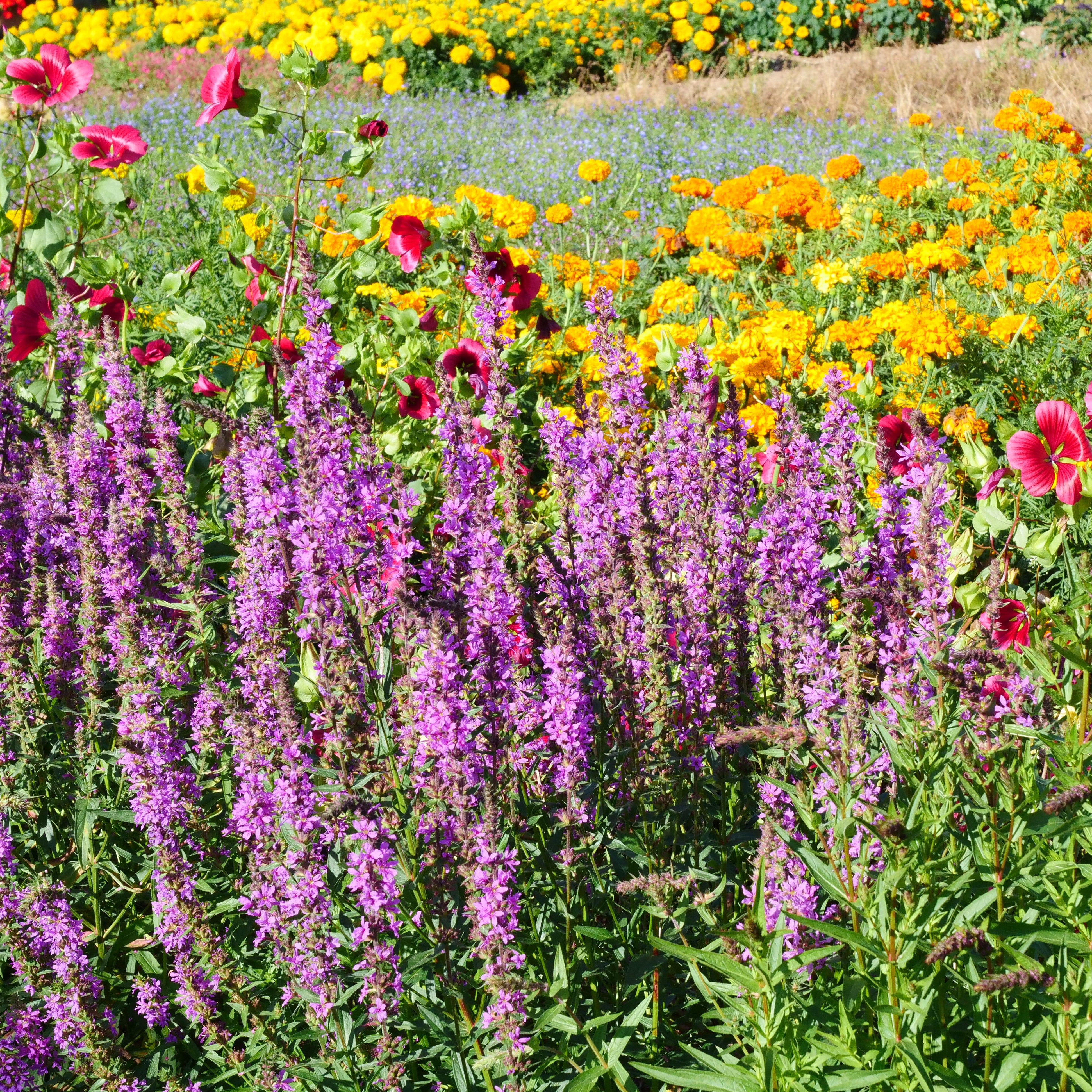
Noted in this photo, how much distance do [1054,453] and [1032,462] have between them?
66 mm

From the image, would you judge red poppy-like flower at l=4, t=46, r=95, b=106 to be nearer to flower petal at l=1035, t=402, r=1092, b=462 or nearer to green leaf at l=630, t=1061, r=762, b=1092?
flower petal at l=1035, t=402, r=1092, b=462

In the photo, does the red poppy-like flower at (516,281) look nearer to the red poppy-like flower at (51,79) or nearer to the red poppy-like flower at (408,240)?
the red poppy-like flower at (408,240)

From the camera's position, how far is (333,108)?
1162 cm

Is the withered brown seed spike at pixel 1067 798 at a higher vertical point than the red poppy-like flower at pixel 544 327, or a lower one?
lower

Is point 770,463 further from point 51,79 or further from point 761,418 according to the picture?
point 51,79

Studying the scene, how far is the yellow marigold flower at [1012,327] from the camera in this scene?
164 inches

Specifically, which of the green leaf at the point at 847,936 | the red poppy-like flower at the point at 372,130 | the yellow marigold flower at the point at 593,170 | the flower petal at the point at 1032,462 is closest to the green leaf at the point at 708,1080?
the green leaf at the point at 847,936

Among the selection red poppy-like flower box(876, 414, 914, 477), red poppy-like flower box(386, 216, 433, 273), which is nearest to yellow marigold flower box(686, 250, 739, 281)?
red poppy-like flower box(386, 216, 433, 273)

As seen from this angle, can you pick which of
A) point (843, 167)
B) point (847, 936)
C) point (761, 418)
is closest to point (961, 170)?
point (843, 167)

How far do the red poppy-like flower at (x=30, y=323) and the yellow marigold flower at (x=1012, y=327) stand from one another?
3424 millimetres

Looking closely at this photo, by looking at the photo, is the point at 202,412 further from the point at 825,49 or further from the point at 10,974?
the point at 825,49

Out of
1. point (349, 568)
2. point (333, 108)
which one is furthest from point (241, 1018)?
point (333, 108)

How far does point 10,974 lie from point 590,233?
5.50 metres

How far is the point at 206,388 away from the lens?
12.4 feet
